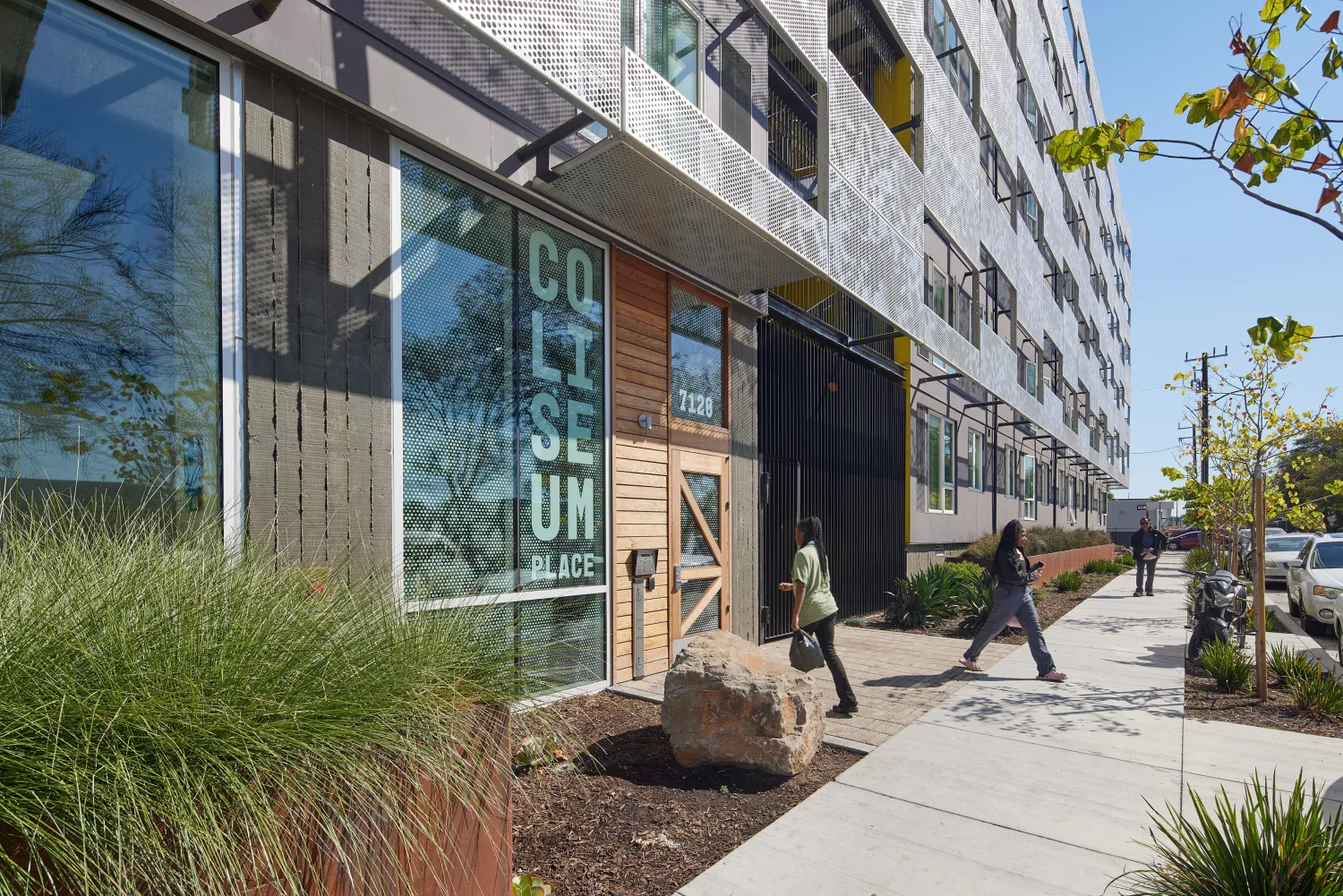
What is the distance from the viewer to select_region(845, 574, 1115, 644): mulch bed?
1136cm

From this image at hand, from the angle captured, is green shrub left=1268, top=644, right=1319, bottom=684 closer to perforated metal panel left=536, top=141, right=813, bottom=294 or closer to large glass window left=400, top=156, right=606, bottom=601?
perforated metal panel left=536, top=141, right=813, bottom=294

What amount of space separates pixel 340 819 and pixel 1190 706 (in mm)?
7785

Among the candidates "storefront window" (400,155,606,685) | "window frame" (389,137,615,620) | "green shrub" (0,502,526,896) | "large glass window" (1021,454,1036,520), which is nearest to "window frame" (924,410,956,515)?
"large glass window" (1021,454,1036,520)

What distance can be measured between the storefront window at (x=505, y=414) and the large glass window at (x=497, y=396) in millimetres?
12

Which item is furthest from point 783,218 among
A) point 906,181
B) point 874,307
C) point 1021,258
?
point 1021,258

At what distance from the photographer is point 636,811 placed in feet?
15.1

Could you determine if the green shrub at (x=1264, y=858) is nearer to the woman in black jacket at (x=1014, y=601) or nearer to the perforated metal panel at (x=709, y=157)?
the woman in black jacket at (x=1014, y=601)

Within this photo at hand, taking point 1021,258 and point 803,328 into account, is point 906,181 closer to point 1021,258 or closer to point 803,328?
point 803,328

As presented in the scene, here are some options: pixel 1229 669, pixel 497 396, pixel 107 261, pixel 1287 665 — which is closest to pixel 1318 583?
pixel 1287 665

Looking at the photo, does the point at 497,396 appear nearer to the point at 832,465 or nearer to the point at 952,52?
the point at 832,465

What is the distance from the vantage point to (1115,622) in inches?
510

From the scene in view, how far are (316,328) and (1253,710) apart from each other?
8433 mm

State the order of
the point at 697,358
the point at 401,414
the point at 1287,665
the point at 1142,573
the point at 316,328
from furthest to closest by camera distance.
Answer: the point at 1142,573, the point at 697,358, the point at 1287,665, the point at 401,414, the point at 316,328

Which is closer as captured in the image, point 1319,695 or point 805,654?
point 805,654
